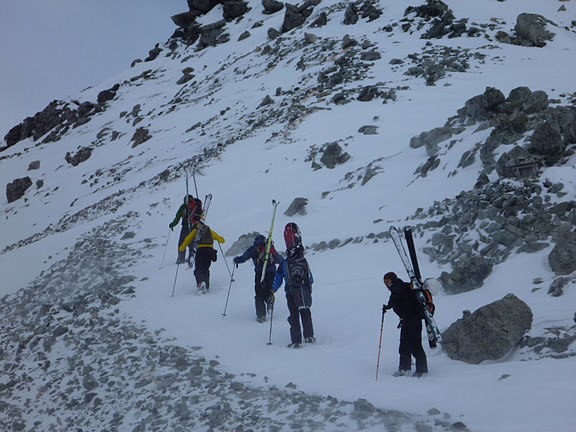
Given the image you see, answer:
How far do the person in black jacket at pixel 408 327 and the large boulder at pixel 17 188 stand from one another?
43926 millimetres

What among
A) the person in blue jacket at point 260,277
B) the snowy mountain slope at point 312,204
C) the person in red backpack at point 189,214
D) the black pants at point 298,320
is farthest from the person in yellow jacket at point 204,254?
the black pants at point 298,320

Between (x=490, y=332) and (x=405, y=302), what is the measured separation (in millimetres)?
1161

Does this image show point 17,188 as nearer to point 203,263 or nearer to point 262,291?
point 203,263

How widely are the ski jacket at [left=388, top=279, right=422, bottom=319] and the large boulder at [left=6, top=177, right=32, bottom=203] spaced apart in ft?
144

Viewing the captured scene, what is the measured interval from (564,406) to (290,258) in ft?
17.7

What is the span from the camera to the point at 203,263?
1340cm

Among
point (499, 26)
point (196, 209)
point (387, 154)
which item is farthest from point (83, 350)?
point (499, 26)

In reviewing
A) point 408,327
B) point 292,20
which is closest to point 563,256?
point 408,327

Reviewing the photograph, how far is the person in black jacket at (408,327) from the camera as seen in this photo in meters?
7.54

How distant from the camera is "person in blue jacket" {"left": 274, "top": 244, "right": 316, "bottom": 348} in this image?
9.71 m

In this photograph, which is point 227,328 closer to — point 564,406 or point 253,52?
point 564,406

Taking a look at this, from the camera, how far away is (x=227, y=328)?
36.4 ft

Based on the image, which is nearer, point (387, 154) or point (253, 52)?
point (387, 154)

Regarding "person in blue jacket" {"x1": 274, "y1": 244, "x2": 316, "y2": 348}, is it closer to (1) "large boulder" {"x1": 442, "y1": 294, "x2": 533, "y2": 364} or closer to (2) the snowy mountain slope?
(2) the snowy mountain slope
